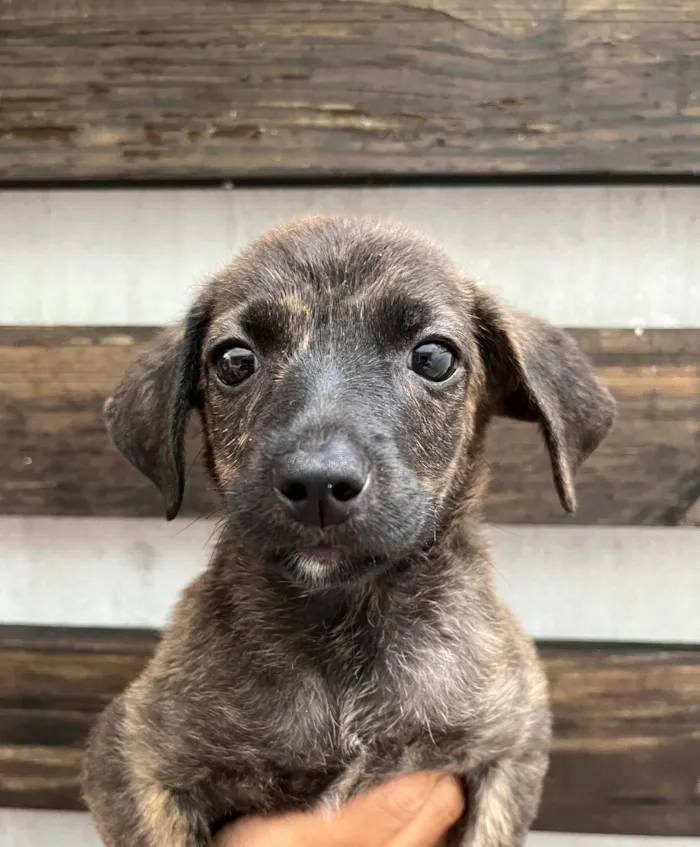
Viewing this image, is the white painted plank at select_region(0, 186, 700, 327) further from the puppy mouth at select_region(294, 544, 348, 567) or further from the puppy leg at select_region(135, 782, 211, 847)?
the puppy leg at select_region(135, 782, 211, 847)

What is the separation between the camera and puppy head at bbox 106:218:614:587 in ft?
3.96

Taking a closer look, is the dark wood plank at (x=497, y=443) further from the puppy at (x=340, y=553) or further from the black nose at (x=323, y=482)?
the black nose at (x=323, y=482)

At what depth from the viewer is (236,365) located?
150cm

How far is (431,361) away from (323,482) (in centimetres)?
46

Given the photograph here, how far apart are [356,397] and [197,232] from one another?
117cm

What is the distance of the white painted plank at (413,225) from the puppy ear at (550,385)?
1.77ft

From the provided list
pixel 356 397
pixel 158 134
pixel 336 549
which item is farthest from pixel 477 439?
pixel 158 134

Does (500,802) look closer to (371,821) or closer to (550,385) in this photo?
(371,821)

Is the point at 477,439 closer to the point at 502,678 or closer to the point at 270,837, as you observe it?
the point at 502,678

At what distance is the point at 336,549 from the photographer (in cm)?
123

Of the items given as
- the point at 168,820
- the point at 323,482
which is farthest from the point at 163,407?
the point at 168,820

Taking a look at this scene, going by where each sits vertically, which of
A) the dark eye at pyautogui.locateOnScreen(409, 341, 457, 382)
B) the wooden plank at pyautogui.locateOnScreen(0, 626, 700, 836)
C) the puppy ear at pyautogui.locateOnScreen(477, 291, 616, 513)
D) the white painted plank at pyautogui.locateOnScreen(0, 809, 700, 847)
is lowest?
the white painted plank at pyautogui.locateOnScreen(0, 809, 700, 847)

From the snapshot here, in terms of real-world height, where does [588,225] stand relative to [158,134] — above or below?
below

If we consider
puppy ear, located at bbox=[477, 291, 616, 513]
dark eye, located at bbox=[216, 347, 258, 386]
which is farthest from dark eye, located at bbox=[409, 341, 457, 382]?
dark eye, located at bbox=[216, 347, 258, 386]
